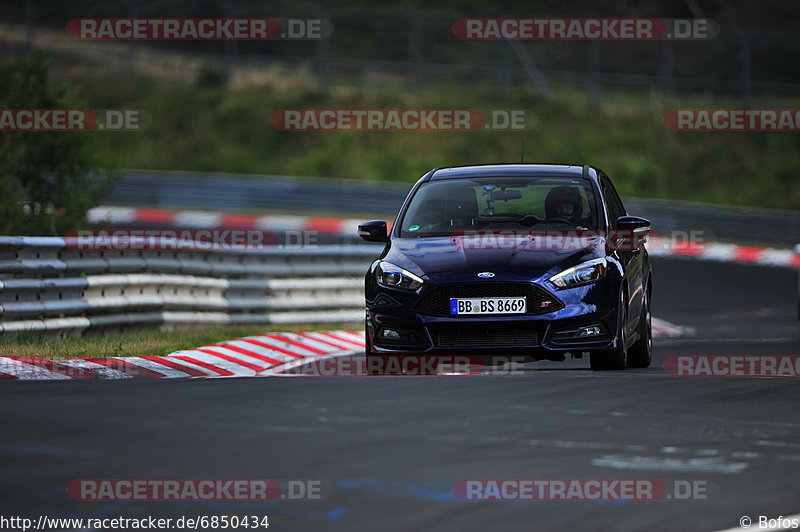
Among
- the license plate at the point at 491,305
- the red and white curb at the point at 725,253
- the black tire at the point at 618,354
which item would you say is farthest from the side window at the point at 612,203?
the red and white curb at the point at 725,253

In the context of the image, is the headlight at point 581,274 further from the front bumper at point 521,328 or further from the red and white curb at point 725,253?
the red and white curb at point 725,253

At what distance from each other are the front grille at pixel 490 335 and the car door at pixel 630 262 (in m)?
1.12

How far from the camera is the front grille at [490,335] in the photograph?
36.2ft

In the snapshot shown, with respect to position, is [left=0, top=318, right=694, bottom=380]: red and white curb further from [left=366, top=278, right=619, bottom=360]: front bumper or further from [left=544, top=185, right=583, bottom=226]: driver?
[left=544, top=185, right=583, bottom=226]: driver

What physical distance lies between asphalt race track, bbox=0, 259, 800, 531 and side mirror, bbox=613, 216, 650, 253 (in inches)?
39.4

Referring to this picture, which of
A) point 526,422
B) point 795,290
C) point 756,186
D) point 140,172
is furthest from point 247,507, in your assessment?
point 756,186

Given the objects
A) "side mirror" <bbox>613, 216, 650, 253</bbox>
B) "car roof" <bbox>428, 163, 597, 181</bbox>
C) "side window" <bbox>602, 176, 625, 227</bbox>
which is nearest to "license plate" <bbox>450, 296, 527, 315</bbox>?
"side mirror" <bbox>613, 216, 650, 253</bbox>

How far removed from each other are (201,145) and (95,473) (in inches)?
1641

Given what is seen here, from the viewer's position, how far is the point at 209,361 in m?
12.9

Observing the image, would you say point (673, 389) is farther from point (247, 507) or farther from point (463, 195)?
point (247, 507)

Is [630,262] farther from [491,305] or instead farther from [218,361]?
[218,361]

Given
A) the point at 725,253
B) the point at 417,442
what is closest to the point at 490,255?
the point at 417,442

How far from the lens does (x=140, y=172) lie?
1555 inches

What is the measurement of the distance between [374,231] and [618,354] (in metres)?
2.06
